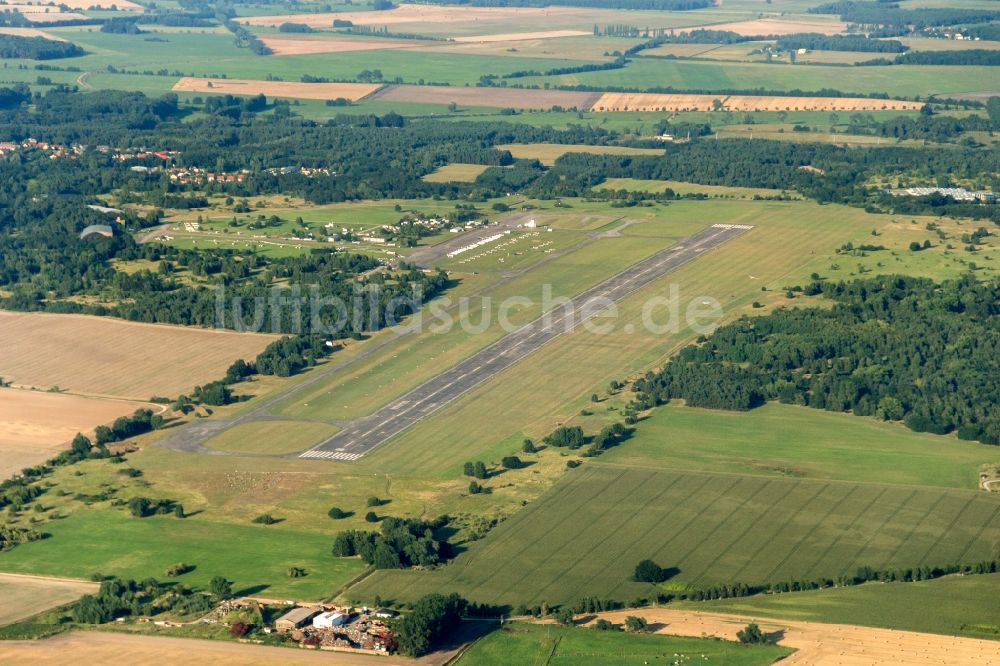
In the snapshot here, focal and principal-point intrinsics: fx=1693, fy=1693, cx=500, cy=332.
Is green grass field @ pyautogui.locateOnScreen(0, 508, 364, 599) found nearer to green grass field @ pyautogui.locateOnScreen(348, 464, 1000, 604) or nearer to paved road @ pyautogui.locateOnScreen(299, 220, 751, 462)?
green grass field @ pyautogui.locateOnScreen(348, 464, 1000, 604)

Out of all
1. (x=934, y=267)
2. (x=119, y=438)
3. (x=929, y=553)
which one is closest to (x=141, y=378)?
(x=119, y=438)

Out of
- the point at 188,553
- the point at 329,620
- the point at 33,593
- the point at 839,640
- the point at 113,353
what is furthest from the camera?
the point at 113,353

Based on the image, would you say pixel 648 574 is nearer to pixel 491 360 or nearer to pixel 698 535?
pixel 698 535

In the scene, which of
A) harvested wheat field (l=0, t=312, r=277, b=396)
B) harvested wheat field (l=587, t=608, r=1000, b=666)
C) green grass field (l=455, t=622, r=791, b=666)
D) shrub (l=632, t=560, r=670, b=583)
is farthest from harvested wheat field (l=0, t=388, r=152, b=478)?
harvested wheat field (l=587, t=608, r=1000, b=666)

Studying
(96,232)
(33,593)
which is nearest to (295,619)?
(33,593)

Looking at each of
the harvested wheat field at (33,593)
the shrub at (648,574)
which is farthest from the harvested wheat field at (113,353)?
the shrub at (648,574)
